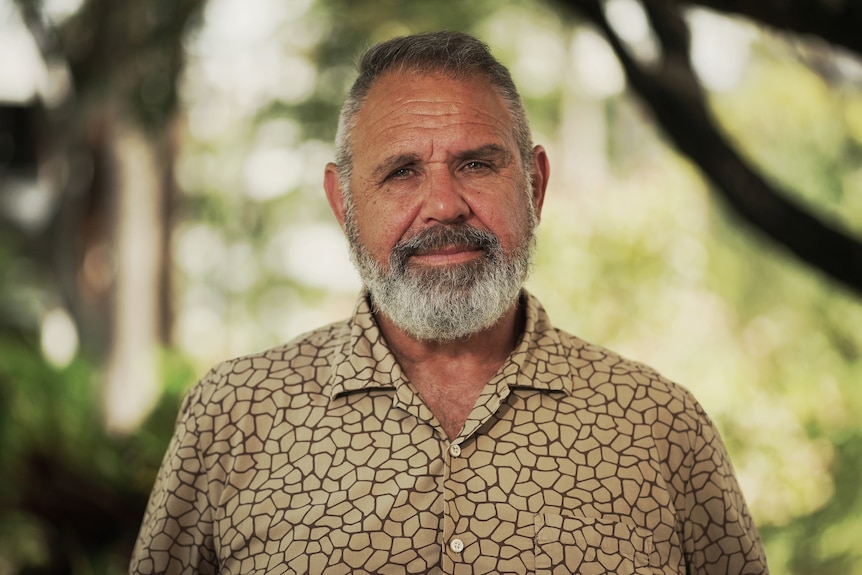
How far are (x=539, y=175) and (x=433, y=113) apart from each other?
37 centimetres

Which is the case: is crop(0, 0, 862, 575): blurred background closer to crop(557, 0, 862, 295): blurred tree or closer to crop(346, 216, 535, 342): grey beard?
crop(557, 0, 862, 295): blurred tree

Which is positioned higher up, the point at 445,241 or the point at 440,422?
the point at 445,241

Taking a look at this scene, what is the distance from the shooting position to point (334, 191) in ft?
7.71

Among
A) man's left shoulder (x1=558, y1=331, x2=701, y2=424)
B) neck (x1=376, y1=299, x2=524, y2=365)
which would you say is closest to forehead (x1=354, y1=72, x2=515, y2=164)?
neck (x1=376, y1=299, x2=524, y2=365)

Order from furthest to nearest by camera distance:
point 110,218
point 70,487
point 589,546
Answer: point 110,218 < point 70,487 < point 589,546

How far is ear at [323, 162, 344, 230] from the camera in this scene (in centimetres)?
231

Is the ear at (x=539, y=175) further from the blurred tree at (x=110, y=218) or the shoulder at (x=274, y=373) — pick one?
the blurred tree at (x=110, y=218)

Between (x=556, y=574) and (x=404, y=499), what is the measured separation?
0.35m

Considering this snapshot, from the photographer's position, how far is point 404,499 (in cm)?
194

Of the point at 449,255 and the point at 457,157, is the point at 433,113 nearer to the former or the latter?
the point at 457,157

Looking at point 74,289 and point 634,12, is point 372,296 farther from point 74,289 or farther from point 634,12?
point 74,289

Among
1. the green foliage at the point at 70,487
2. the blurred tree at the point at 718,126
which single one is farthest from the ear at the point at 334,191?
the green foliage at the point at 70,487

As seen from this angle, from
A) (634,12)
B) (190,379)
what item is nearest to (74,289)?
(190,379)

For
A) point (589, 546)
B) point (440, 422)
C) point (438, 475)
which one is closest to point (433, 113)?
point (440, 422)
